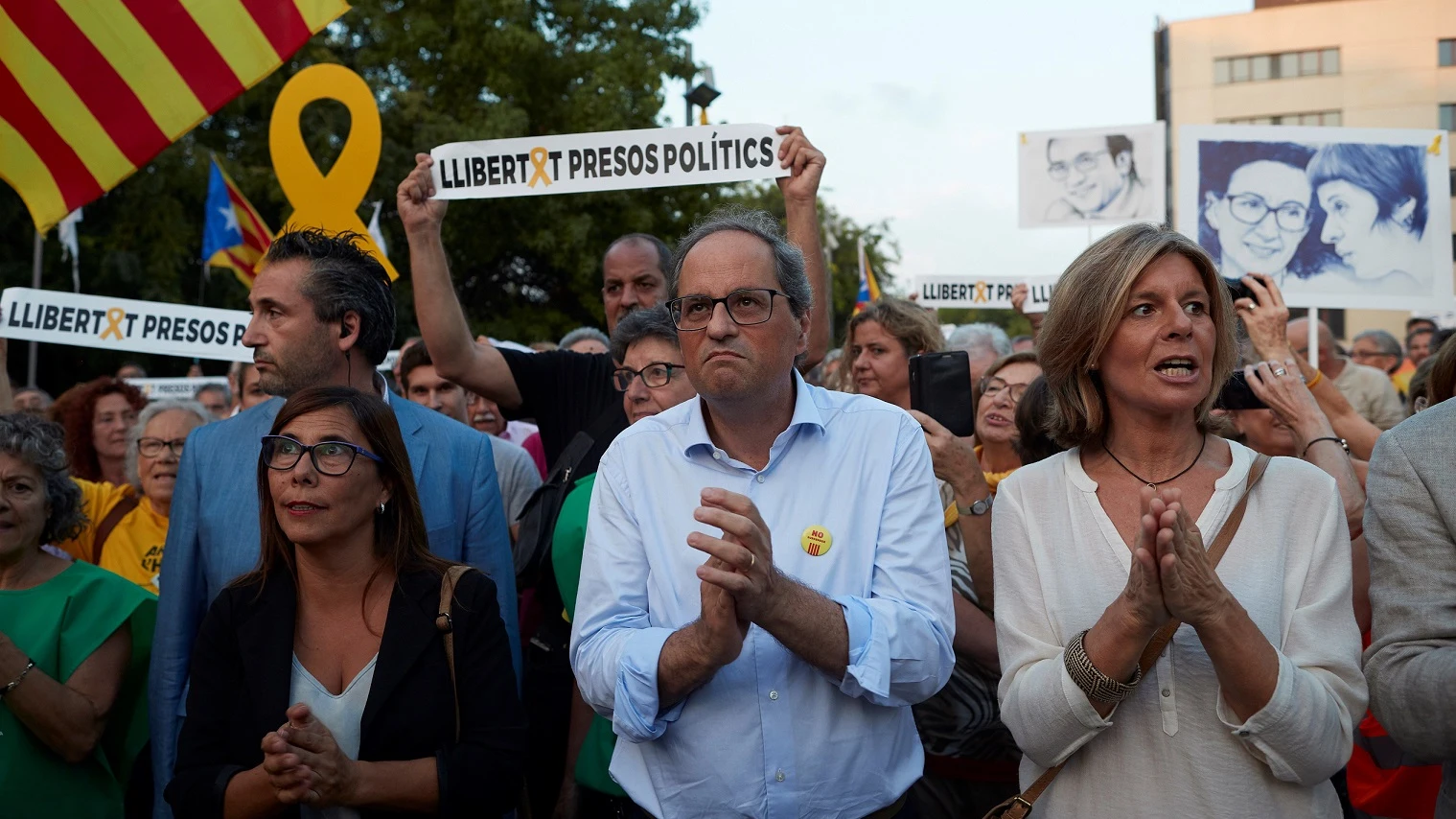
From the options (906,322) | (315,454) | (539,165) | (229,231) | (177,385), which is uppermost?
(229,231)

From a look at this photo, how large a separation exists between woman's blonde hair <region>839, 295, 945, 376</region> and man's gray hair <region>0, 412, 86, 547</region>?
2.81 meters

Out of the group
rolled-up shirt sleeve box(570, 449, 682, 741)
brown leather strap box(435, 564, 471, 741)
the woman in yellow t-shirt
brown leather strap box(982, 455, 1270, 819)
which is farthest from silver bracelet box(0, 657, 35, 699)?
brown leather strap box(982, 455, 1270, 819)

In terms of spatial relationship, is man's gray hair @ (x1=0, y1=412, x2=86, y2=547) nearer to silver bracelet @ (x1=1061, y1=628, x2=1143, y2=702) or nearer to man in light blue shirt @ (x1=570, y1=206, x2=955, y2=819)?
man in light blue shirt @ (x1=570, y1=206, x2=955, y2=819)

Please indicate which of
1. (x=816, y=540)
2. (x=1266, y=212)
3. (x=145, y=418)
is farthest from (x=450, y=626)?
(x=1266, y=212)

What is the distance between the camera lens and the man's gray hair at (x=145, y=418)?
581cm

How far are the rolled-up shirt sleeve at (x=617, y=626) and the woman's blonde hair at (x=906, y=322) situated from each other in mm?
2208

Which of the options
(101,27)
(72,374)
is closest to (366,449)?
(101,27)

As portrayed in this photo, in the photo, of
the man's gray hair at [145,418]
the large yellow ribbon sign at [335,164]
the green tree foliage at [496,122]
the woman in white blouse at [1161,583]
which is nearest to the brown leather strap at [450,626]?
the woman in white blouse at [1161,583]

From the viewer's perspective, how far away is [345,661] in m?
3.26

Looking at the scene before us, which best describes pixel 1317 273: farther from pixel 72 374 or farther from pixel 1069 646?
pixel 72 374

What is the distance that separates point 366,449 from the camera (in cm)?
342

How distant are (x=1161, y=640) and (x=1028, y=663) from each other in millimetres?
284

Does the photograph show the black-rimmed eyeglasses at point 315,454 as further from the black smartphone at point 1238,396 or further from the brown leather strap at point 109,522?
the black smartphone at point 1238,396

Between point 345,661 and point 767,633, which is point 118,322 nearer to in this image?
point 345,661
